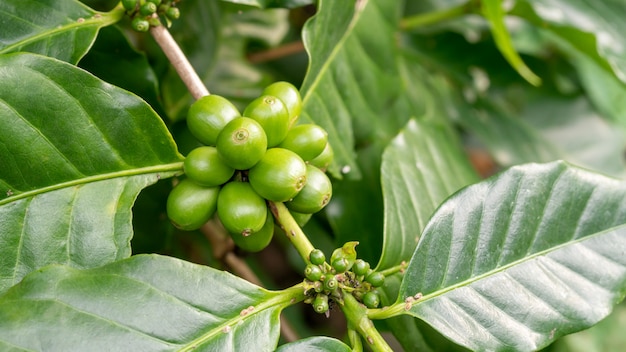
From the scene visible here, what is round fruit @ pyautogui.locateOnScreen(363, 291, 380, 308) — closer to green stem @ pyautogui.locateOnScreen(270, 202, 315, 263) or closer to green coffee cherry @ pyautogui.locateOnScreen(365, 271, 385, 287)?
green coffee cherry @ pyautogui.locateOnScreen(365, 271, 385, 287)

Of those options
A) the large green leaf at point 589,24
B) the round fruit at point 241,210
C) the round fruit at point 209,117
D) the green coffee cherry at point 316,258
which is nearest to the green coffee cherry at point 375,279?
the green coffee cherry at point 316,258

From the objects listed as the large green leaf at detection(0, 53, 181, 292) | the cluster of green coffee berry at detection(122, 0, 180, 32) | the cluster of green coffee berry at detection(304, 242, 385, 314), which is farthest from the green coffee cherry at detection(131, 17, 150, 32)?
the cluster of green coffee berry at detection(304, 242, 385, 314)

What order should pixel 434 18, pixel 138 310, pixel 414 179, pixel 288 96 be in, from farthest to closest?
pixel 434 18
pixel 414 179
pixel 288 96
pixel 138 310

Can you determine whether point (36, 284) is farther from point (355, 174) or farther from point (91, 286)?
point (355, 174)

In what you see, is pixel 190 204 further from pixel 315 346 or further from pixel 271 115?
pixel 315 346

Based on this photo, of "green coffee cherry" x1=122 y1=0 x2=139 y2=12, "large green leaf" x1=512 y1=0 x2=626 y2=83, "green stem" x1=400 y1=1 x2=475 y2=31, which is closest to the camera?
"green coffee cherry" x1=122 y1=0 x2=139 y2=12

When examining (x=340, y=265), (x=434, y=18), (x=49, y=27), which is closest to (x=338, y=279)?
(x=340, y=265)

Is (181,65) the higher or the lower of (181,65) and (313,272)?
the higher
